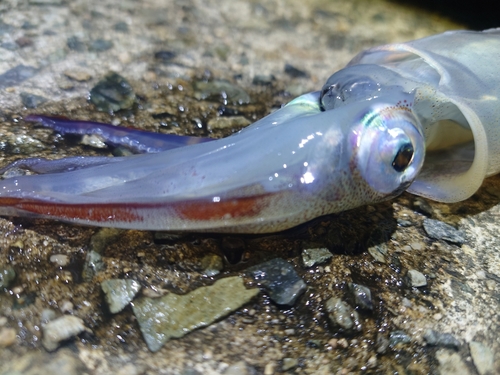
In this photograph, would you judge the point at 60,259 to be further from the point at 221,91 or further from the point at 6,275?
the point at 221,91

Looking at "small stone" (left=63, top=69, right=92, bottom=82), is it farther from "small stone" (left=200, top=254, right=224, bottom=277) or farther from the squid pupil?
the squid pupil

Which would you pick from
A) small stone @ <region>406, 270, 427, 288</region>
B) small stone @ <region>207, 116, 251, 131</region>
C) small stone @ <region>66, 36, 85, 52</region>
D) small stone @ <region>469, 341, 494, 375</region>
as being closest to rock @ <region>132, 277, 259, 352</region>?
small stone @ <region>406, 270, 427, 288</region>

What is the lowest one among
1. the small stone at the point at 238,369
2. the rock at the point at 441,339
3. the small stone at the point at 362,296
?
the small stone at the point at 238,369

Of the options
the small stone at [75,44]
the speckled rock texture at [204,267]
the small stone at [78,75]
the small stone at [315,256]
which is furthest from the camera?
the small stone at [75,44]

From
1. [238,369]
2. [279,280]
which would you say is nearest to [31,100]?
[279,280]

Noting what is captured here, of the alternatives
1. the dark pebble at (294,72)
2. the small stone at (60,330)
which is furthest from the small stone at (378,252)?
the dark pebble at (294,72)

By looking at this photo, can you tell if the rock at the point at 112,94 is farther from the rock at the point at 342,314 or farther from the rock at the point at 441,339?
the rock at the point at 441,339

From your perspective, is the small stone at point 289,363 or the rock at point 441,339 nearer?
the small stone at point 289,363
